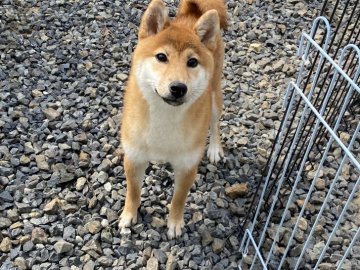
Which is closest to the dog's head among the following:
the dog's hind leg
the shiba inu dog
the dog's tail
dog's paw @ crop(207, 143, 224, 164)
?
the shiba inu dog

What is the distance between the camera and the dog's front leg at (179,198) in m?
2.28

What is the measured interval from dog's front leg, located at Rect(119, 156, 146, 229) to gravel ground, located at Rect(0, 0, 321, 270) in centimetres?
6

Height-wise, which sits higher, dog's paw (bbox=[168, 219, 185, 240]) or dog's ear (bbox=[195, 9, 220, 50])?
dog's ear (bbox=[195, 9, 220, 50])

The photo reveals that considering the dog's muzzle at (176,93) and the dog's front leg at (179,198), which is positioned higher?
the dog's muzzle at (176,93)

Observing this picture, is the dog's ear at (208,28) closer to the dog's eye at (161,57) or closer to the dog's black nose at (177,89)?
the dog's eye at (161,57)

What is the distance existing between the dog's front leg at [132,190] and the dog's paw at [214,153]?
63 cm

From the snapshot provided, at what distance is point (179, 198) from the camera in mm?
2381

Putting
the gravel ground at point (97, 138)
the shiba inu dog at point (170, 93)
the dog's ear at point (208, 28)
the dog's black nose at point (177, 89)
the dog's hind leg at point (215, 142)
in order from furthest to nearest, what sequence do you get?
the dog's hind leg at point (215, 142) → the gravel ground at point (97, 138) → the dog's ear at point (208, 28) → the shiba inu dog at point (170, 93) → the dog's black nose at point (177, 89)

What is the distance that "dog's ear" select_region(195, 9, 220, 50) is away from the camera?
6.92ft

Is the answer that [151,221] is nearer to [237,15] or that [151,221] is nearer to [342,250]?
[342,250]

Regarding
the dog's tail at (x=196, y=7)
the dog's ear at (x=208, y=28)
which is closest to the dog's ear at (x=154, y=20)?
the dog's ear at (x=208, y=28)

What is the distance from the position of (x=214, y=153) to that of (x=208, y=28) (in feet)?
3.23

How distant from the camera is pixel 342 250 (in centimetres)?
246

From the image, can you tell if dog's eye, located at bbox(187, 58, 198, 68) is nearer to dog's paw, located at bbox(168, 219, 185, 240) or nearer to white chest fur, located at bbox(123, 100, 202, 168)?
white chest fur, located at bbox(123, 100, 202, 168)
